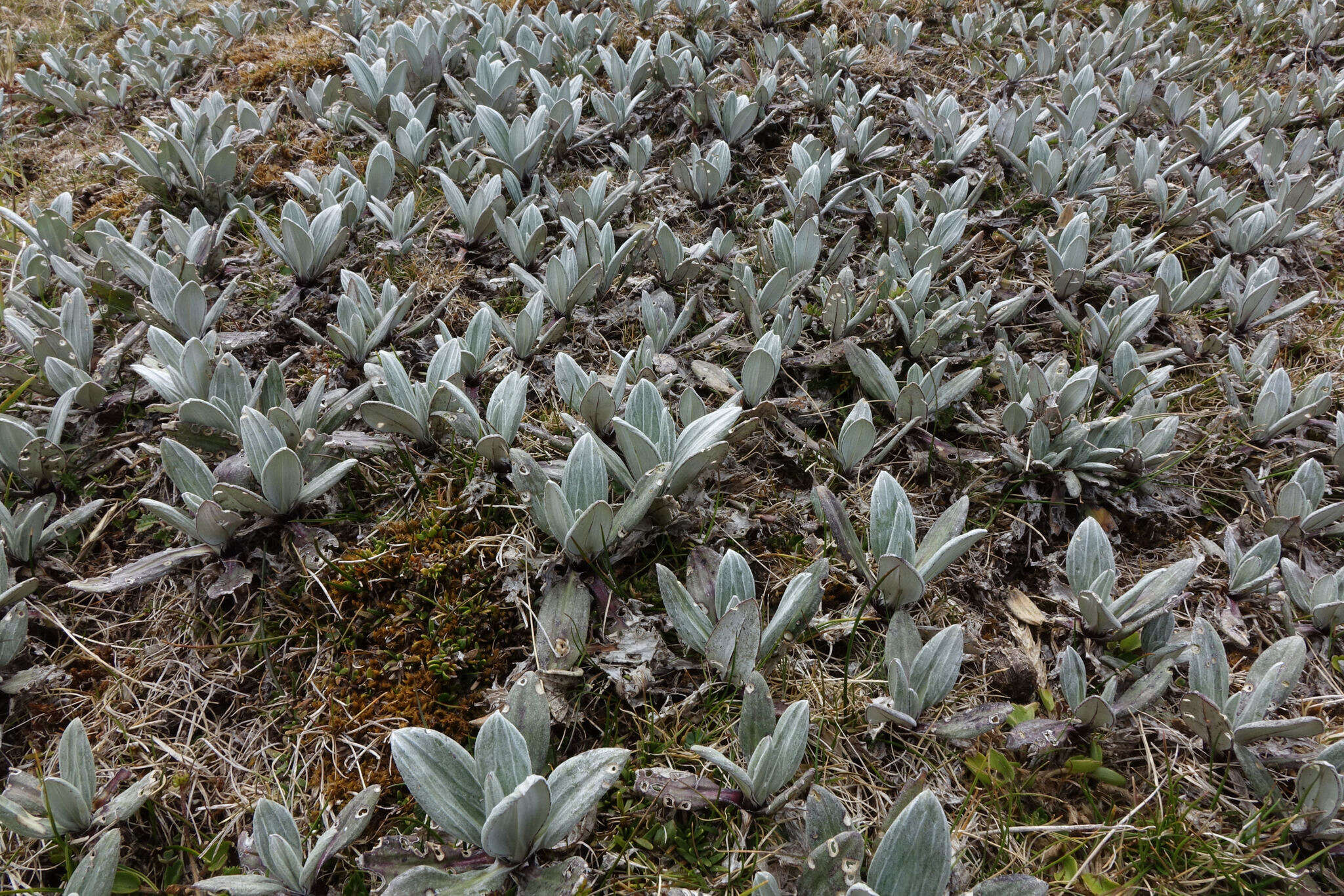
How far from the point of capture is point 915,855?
1.45m

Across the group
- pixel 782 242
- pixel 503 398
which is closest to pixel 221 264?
pixel 503 398

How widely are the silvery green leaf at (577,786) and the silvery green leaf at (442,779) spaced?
0.15 m

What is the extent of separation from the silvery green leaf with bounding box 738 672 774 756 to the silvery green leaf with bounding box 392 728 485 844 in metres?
0.59

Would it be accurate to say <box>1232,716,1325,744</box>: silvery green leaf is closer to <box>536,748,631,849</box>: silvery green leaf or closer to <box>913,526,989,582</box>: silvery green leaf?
<box>913,526,989,582</box>: silvery green leaf

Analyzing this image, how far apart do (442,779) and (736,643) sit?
736 millimetres

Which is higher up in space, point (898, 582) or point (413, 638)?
point (898, 582)

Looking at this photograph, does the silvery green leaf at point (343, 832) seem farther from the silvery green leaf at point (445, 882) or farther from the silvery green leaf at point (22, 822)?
the silvery green leaf at point (22, 822)

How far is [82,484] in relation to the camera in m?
2.39

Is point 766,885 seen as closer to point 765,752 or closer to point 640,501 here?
point 765,752

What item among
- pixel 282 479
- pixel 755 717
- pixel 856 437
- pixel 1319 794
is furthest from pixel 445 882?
pixel 1319 794

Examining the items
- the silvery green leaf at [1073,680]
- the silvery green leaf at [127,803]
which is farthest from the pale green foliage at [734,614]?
the silvery green leaf at [127,803]

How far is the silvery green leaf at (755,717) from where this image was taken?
172 centimetres

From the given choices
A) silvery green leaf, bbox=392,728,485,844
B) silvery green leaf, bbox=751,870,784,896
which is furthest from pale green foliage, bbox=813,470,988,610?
silvery green leaf, bbox=392,728,485,844

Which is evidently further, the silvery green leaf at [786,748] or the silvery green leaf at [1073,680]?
the silvery green leaf at [1073,680]
